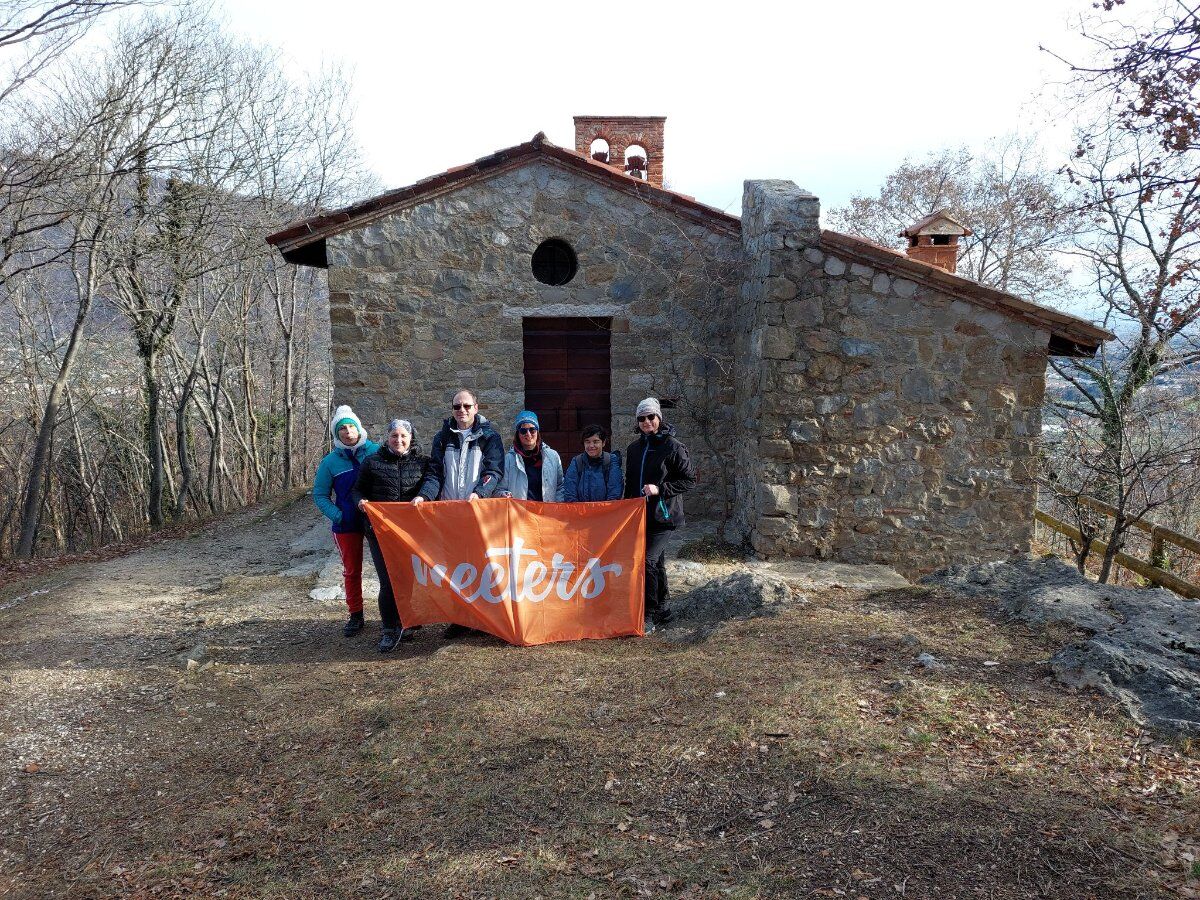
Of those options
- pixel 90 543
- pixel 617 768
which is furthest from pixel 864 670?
pixel 90 543

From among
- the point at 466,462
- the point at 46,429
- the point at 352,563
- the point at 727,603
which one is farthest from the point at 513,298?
the point at 46,429

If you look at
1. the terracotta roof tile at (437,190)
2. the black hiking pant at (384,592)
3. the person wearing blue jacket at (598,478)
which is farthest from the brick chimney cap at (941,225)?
the black hiking pant at (384,592)

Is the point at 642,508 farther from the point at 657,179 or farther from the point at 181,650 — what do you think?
the point at 657,179

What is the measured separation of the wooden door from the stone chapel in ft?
0.08

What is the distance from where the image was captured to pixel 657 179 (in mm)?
11547

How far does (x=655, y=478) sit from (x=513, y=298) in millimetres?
3531

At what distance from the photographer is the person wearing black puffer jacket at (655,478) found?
5539mm

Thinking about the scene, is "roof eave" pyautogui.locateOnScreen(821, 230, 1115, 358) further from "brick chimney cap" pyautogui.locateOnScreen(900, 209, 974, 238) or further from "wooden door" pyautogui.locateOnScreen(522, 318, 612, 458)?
"brick chimney cap" pyautogui.locateOnScreen(900, 209, 974, 238)

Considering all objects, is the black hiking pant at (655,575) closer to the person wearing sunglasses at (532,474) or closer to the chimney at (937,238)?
the person wearing sunglasses at (532,474)

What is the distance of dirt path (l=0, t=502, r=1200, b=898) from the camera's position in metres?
2.82

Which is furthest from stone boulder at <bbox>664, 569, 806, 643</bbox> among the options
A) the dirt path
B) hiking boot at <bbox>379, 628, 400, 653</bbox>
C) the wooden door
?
the wooden door

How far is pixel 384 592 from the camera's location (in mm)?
5449

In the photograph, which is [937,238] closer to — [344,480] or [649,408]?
[649,408]

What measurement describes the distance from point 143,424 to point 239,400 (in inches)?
162
